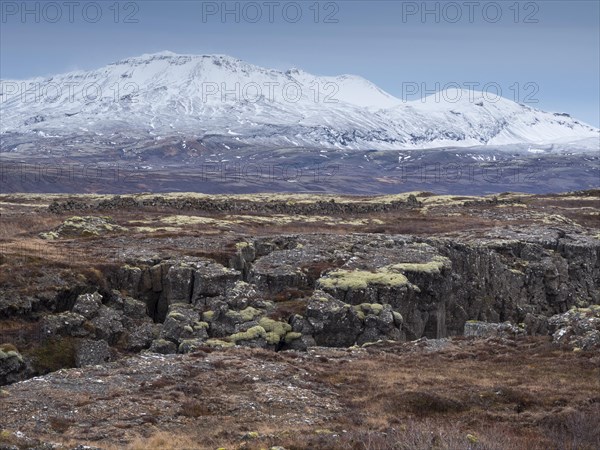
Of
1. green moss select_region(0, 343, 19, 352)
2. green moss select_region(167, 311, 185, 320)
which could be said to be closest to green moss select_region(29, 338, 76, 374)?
green moss select_region(0, 343, 19, 352)

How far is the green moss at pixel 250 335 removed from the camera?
41784mm

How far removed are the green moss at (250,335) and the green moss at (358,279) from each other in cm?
711

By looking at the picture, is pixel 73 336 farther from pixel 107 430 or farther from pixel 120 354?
pixel 107 430

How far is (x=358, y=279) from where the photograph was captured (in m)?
49.1

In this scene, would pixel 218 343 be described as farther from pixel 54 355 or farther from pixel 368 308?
pixel 368 308

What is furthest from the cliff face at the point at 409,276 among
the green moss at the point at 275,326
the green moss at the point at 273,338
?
the green moss at the point at 273,338

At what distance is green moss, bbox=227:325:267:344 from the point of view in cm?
4178

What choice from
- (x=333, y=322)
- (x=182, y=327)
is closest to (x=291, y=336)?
(x=333, y=322)

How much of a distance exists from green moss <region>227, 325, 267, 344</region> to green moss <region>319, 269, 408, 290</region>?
7.11 metres

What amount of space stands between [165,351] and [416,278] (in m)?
21.2

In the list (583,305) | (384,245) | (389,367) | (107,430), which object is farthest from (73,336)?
(583,305)

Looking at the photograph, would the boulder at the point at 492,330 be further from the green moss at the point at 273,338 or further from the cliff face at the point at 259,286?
the green moss at the point at 273,338

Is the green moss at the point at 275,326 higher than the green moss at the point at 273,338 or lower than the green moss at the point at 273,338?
higher

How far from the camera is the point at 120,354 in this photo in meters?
40.6
